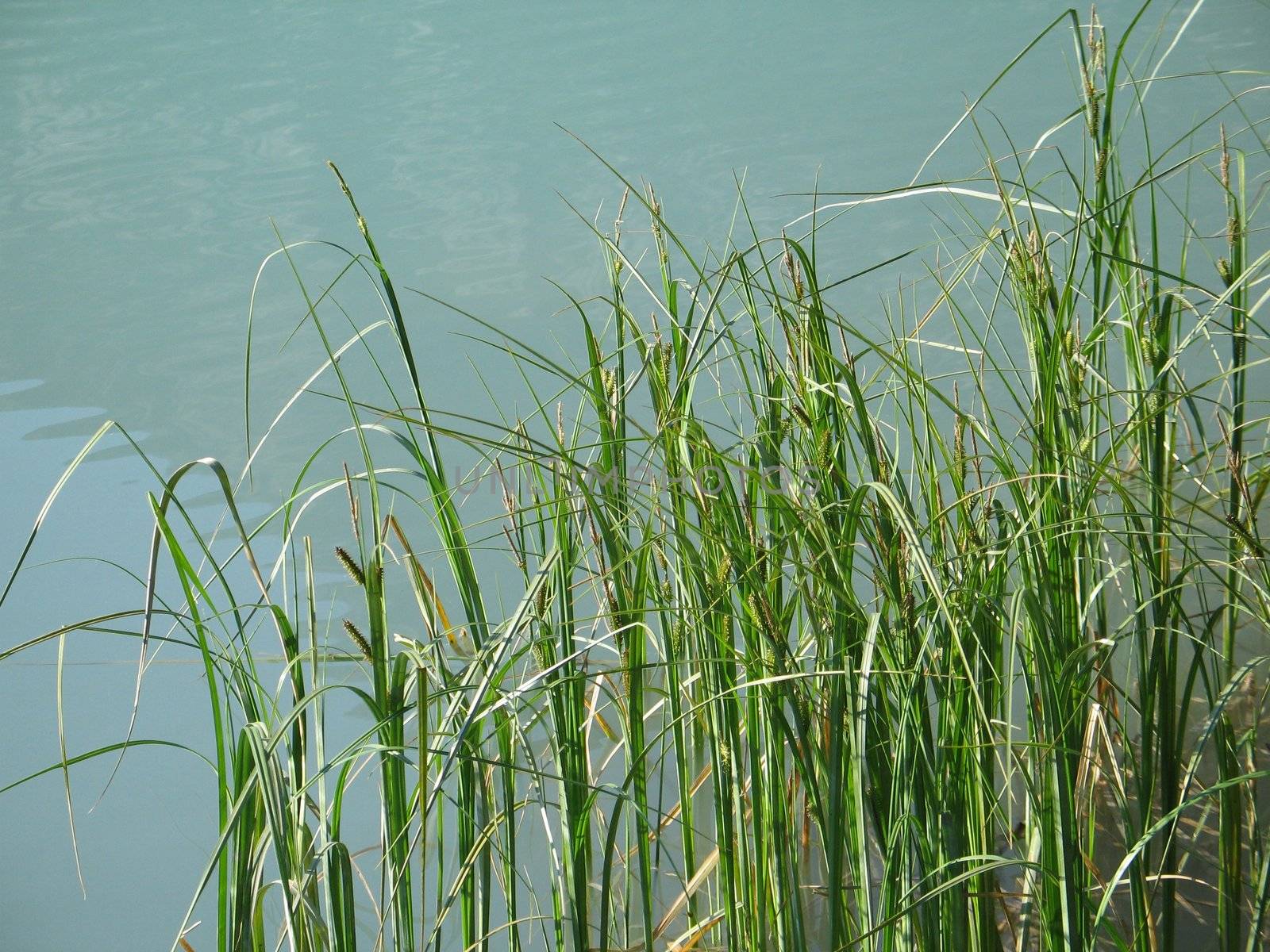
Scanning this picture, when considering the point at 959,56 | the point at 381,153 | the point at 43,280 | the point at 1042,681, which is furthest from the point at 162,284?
the point at 1042,681

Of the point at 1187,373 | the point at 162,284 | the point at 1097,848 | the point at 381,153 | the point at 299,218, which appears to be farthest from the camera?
the point at 381,153

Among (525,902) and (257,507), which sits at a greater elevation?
(257,507)

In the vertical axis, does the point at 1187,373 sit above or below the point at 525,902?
above

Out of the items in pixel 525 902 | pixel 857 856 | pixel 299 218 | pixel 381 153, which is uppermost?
pixel 381 153

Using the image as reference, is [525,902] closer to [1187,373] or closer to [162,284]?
[1187,373]

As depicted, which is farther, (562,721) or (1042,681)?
(562,721)

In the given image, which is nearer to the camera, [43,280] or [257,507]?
[257,507]

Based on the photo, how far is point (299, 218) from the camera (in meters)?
3.04

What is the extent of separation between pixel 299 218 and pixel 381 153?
47 cm

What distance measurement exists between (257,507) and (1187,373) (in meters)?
1.49

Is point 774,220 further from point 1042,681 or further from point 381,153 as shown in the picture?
point 1042,681

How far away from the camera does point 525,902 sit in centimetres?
126

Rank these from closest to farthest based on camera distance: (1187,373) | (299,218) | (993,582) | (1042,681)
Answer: (1042,681), (993,582), (1187,373), (299,218)

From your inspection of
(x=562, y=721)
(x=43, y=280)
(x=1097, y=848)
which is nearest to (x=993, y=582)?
(x=562, y=721)
